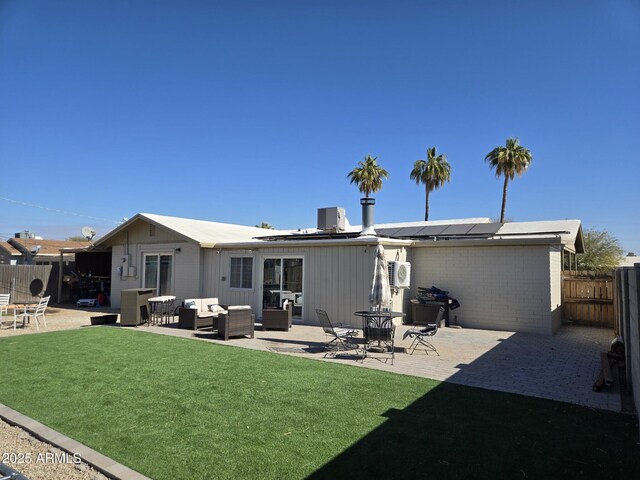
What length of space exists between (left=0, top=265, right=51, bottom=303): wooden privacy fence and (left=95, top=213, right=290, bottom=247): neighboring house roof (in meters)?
4.46

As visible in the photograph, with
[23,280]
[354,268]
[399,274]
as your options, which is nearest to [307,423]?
[354,268]

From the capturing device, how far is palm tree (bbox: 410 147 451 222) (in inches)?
1206

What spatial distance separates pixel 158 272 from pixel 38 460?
13.5 meters

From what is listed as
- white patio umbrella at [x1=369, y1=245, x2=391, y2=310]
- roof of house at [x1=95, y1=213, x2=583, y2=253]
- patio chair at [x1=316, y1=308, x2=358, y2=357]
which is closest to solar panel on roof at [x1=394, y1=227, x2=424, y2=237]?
roof of house at [x1=95, y1=213, x2=583, y2=253]

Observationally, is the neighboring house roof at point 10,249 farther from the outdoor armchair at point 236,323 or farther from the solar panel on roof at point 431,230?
the solar panel on roof at point 431,230

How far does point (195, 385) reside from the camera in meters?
5.93

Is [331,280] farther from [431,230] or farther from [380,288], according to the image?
[431,230]

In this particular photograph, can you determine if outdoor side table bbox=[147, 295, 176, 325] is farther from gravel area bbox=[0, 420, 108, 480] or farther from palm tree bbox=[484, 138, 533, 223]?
palm tree bbox=[484, 138, 533, 223]

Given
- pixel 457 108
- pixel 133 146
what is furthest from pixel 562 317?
pixel 133 146

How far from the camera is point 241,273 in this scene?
14453mm

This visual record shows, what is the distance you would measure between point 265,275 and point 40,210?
85.5 feet

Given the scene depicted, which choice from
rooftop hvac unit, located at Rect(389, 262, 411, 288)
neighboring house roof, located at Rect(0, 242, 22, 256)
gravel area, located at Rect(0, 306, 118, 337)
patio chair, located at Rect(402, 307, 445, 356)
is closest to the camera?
patio chair, located at Rect(402, 307, 445, 356)

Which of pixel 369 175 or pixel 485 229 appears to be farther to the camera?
Answer: pixel 369 175

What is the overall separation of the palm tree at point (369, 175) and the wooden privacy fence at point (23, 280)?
21.8 m
